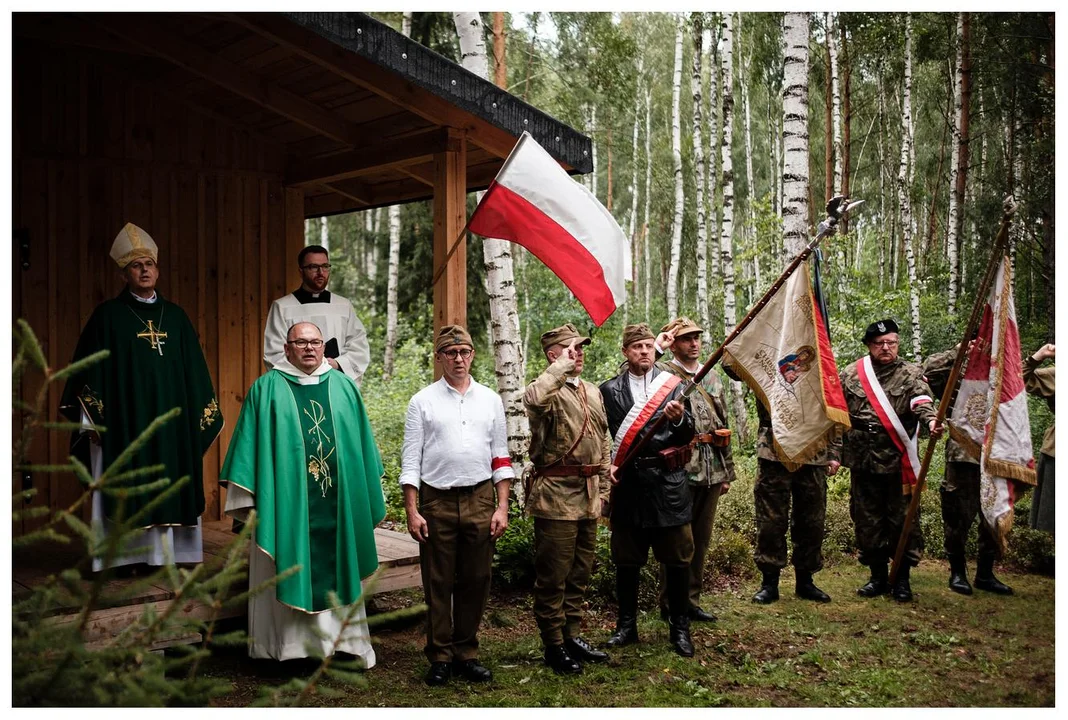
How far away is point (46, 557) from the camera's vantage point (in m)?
5.50

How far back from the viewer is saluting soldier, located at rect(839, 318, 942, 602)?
6.34 m

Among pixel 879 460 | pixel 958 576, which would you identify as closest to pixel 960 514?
pixel 958 576

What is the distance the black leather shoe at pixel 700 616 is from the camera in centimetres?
610

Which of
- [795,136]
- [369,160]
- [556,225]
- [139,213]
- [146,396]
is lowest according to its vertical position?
[146,396]

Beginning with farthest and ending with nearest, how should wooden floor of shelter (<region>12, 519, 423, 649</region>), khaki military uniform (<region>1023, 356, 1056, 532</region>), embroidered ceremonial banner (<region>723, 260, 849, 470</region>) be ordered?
1. khaki military uniform (<region>1023, 356, 1056, 532</region>)
2. embroidered ceremonial banner (<region>723, 260, 849, 470</region>)
3. wooden floor of shelter (<region>12, 519, 423, 649</region>)

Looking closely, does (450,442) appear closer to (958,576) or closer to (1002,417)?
(1002,417)

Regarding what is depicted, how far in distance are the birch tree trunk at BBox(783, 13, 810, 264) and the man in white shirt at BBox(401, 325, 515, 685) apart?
4007 millimetres

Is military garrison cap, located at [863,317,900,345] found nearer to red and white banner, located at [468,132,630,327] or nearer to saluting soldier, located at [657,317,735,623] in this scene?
saluting soldier, located at [657,317,735,623]

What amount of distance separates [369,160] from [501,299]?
1.67 metres

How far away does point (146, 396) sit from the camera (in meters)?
5.12

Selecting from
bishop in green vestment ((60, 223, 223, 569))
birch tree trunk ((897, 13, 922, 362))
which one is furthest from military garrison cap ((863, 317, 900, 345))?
birch tree trunk ((897, 13, 922, 362))

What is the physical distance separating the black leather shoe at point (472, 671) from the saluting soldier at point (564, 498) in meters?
0.38

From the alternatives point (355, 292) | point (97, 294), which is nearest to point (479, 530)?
point (97, 294)

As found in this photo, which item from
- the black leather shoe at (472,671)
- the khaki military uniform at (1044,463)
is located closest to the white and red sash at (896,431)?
the khaki military uniform at (1044,463)
